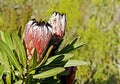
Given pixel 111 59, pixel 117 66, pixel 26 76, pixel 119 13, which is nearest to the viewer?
pixel 26 76

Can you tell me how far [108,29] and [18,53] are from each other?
321 cm

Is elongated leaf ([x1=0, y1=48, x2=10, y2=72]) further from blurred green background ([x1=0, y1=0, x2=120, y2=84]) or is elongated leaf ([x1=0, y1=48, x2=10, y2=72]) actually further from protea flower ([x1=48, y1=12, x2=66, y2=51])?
Result: blurred green background ([x1=0, y1=0, x2=120, y2=84])

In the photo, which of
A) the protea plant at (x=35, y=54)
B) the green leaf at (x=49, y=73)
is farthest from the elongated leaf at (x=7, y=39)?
the green leaf at (x=49, y=73)

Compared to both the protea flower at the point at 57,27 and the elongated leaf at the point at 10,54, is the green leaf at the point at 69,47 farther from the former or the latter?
the elongated leaf at the point at 10,54

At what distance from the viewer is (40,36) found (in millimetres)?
1318

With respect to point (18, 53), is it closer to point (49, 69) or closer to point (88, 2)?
point (49, 69)

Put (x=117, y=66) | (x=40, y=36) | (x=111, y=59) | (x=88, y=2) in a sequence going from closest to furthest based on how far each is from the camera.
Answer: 1. (x=40, y=36)
2. (x=117, y=66)
3. (x=111, y=59)
4. (x=88, y=2)

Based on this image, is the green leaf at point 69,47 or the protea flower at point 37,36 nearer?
the protea flower at point 37,36

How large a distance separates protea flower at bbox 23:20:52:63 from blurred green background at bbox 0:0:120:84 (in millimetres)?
1964

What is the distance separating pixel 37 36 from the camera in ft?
4.33

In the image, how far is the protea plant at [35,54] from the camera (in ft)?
4.35

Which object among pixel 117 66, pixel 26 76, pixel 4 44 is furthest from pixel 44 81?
pixel 117 66

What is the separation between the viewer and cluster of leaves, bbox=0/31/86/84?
1.36m

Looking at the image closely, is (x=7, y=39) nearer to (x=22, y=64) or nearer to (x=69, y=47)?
(x=22, y=64)
